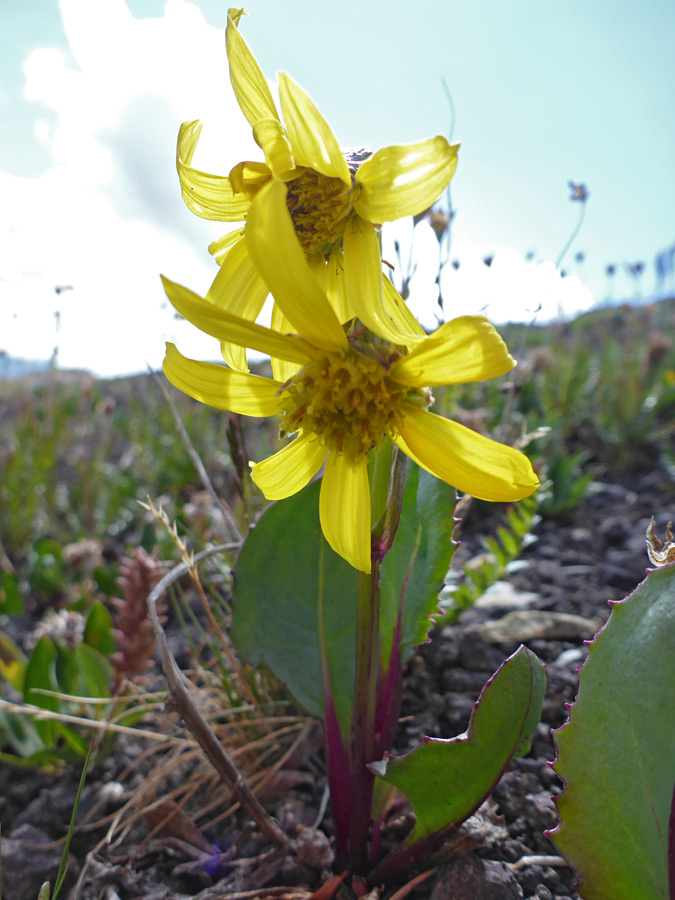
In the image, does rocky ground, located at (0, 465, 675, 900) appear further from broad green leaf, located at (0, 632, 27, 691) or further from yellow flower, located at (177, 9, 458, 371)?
yellow flower, located at (177, 9, 458, 371)

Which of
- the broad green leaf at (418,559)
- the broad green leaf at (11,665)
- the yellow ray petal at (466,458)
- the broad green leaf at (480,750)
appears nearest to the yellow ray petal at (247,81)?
the yellow ray petal at (466,458)

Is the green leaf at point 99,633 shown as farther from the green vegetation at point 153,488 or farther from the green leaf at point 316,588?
the green leaf at point 316,588

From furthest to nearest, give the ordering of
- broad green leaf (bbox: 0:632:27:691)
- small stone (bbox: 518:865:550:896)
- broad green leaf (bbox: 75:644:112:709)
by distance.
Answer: broad green leaf (bbox: 0:632:27:691)
broad green leaf (bbox: 75:644:112:709)
small stone (bbox: 518:865:550:896)

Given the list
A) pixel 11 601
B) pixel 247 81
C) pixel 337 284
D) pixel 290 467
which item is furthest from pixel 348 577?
pixel 11 601

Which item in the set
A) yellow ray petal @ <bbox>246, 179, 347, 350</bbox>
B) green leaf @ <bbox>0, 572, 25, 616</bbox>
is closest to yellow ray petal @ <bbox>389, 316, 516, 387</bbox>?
yellow ray petal @ <bbox>246, 179, 347, 350</bbox>

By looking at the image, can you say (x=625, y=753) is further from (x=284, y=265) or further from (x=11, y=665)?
(x=11, y=665)

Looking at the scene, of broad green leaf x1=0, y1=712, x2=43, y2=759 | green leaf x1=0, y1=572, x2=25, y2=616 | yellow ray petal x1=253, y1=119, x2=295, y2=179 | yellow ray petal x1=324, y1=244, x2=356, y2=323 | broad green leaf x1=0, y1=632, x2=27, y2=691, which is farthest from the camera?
green leaf x1=0, y1=572, x2=25, y2=616

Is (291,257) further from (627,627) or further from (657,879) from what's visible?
(657,879)

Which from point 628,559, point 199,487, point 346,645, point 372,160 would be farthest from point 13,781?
point 199,487
